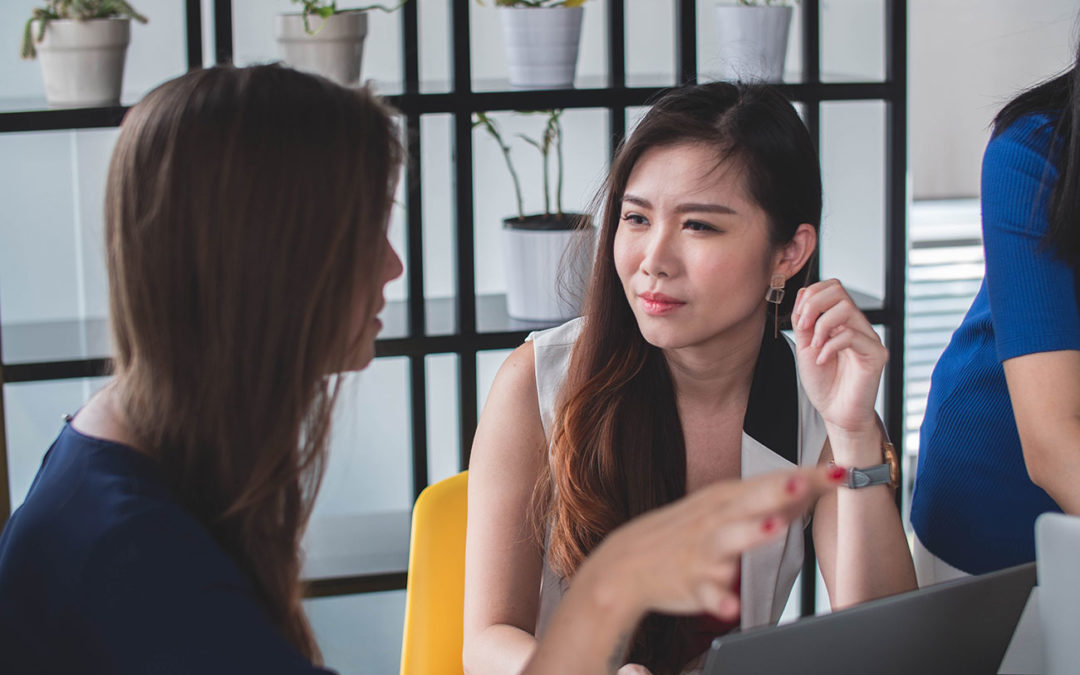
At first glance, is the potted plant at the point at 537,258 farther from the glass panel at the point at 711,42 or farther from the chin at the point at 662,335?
the chin at the point at 662,335

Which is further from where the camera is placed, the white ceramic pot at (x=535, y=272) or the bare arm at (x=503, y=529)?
the white ceramic pot at (x=535, y=272)

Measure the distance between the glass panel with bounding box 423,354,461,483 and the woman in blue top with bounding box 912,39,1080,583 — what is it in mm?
1429

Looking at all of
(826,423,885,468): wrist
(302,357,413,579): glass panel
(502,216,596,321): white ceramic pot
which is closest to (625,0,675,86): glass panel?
(502,216,596,321): white ceramic pot

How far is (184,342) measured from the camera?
0.92m

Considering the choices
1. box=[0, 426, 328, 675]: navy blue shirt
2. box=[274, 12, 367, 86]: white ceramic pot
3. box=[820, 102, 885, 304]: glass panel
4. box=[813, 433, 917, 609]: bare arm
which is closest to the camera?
box=[0, 426, 328, 675]: navy blue shirt

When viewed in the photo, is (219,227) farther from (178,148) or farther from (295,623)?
(295,623)

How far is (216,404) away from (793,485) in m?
0.48

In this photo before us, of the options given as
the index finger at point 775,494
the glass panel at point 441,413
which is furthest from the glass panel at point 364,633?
the index finger at point 775,494

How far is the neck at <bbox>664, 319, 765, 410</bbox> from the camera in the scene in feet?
5.44

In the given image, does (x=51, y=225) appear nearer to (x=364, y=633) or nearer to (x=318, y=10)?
(x=318, y=10)

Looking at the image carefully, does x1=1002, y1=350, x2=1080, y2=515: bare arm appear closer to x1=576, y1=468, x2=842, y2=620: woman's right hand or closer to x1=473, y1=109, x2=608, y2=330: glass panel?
x1=576, y1=468, x2=842, y2=620: woman's right hand

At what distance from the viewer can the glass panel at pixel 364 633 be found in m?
2.85

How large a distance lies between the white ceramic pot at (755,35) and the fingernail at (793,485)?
1803 millimetres

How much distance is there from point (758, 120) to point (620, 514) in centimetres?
58
